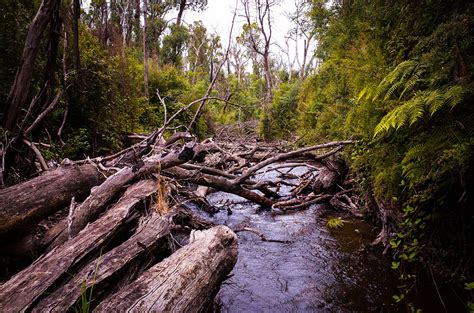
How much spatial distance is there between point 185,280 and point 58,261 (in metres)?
1.00

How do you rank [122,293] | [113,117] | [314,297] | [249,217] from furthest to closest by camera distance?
[113,117], [249,217], [314,297], [122,293]

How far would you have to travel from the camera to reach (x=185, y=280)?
2111 mm

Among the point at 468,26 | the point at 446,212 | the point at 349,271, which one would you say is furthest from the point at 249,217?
the point at 468,26

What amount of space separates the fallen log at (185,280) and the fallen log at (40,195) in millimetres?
1401

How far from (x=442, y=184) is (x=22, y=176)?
17.0 feet

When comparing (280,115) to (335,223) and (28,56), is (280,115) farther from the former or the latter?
(28,56)

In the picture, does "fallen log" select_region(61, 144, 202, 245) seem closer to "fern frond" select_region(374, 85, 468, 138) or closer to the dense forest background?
the dense forest background

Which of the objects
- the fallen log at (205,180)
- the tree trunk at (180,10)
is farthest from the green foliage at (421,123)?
the tree trunk at (180,10)

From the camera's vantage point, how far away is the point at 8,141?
139 inches

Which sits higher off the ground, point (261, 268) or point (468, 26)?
point (468, 26)

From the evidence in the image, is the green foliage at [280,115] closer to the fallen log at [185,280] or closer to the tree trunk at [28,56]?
the tree trunk at [28,56]

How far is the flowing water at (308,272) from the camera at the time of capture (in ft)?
9.16

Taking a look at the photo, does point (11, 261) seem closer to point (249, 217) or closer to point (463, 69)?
point (249, 217)

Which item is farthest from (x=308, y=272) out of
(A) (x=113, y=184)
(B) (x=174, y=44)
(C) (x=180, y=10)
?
(C) (x=180, y=10)
